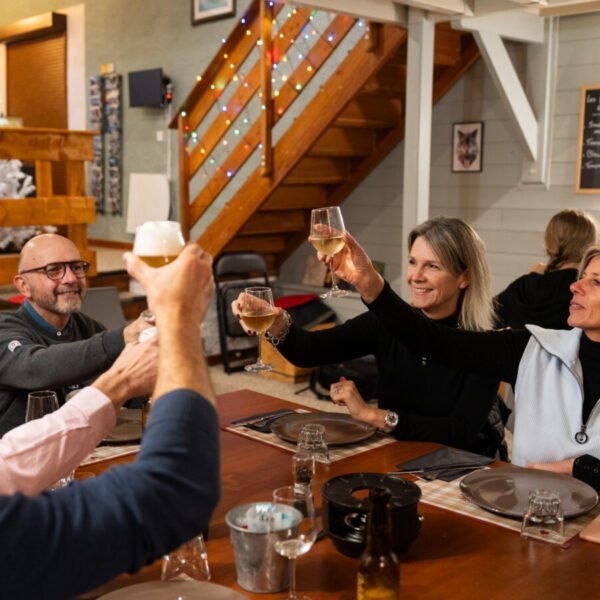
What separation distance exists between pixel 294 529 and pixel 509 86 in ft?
15.7

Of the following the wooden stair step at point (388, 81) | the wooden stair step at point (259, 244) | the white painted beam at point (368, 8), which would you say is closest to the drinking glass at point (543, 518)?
the white painted beam at point (368, 8)

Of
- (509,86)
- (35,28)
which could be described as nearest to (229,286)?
(509,86)

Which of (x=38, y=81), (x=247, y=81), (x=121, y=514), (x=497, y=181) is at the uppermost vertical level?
(x=38, y=81)

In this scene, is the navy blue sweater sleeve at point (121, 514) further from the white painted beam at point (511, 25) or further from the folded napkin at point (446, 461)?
the white painted beam at point (511, 25)

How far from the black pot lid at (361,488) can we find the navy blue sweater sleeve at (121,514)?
622mm

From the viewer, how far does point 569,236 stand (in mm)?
4336

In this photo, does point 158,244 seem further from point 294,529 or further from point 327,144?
point 327,144

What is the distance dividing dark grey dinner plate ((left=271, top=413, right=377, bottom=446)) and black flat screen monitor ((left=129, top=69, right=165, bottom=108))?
20.8 feet

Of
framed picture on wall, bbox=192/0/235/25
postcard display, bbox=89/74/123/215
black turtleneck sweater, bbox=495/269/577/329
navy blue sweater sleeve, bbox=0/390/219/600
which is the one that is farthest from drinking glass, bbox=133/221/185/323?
postcard display, bbox=89/74/123/215

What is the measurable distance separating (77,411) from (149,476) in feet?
2.10

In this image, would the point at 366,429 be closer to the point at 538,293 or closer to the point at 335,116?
the point at 538,293

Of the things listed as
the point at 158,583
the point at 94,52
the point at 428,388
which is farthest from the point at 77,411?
the point at 94,52

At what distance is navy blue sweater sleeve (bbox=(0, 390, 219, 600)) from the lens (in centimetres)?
89

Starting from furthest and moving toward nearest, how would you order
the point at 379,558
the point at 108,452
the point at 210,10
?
1. the point at 210,10
2. the point at 108,452
3. the point at 379,558
